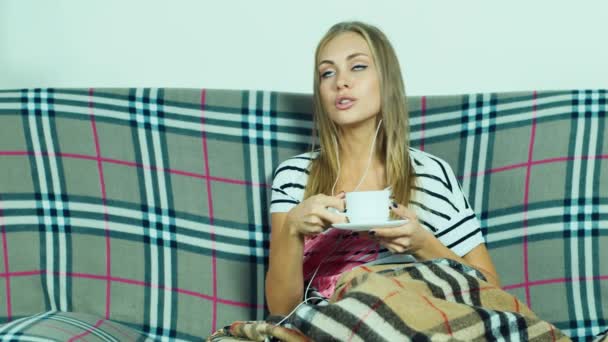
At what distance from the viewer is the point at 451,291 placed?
1414mm

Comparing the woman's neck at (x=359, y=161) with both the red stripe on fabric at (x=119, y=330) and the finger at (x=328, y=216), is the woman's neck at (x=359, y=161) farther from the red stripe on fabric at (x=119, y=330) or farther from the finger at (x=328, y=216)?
the red stripe on fabric at (x=119, y=330)

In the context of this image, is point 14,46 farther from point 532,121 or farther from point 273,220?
point 532,121

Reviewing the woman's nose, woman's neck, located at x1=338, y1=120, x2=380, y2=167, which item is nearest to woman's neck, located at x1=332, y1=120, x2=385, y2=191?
woman's neck, located at x1=338, y1=120, x2=380, y2=167

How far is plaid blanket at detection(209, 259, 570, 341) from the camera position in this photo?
Answer: 4.05ft

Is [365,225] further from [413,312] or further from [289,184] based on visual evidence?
[289,184]

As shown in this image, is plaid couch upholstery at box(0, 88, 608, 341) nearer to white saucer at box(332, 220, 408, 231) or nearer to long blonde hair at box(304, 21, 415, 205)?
long blonde hair at box(304, 21, 415, 205)

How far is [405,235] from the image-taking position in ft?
5.06

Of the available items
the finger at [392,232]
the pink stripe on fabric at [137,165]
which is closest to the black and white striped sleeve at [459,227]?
the finger at [392,232]

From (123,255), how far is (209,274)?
200 mm

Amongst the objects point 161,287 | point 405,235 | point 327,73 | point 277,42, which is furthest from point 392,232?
point 277,42

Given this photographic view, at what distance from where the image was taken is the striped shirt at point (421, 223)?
1733mm

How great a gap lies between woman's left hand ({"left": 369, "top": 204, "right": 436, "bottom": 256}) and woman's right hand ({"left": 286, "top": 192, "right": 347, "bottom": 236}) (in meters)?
0.07

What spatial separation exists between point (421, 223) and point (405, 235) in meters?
0.22

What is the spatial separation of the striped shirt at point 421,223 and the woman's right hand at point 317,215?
179 millimetres
